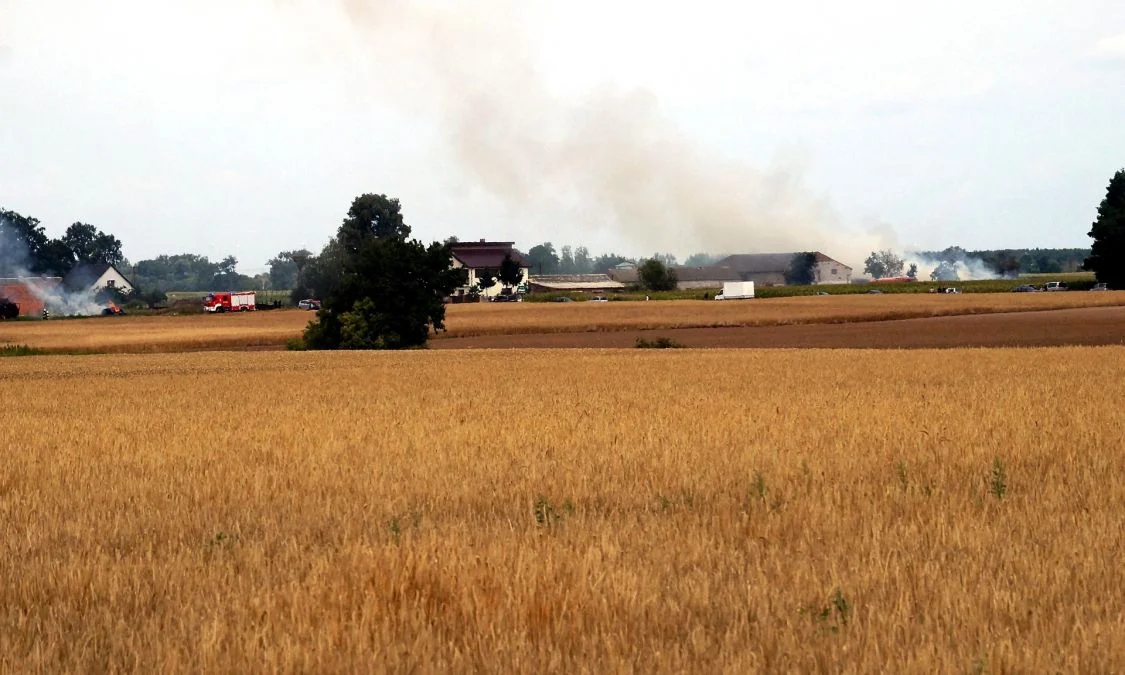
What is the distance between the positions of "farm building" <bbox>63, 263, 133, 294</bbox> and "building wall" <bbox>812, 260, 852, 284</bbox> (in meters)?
105

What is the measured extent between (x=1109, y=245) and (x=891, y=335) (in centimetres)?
6843

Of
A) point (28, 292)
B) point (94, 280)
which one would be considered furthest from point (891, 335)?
point (94, 280)

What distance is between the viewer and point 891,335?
67.6 meters

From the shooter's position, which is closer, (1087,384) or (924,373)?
(1087,384)

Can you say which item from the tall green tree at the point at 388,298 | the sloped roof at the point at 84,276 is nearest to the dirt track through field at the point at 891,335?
the tall green tree at the point at 388,298

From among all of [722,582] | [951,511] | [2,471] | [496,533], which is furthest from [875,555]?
[2,471]

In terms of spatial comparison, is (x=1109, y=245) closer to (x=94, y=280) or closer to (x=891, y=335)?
(x=891, y=335)

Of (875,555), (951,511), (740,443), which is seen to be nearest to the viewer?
(875,555)

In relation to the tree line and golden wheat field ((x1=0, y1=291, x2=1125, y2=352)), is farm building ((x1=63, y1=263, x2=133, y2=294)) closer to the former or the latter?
the tree line

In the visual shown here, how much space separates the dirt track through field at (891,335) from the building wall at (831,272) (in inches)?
4208

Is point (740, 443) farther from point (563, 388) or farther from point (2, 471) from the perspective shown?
point (563, 388)

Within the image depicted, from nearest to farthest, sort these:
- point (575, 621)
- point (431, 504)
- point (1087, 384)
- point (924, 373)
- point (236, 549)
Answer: point (575, 621)
point (236, 549)
point (431, 504)
point (1087, 384)
point (924, 373)

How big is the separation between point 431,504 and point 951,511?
182 inches

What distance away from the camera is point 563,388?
27.3 m
